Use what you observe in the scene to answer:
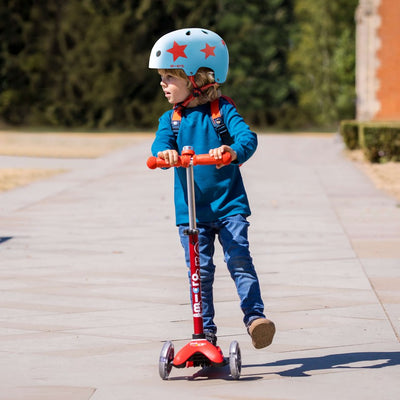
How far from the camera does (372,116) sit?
31016 mm

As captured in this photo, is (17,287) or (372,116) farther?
(372,116)

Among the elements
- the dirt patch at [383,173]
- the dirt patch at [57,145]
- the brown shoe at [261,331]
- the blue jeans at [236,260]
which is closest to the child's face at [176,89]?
the blue jeans at [236,260]

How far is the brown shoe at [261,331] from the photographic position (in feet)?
15.8

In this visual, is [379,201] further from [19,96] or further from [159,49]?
[19,96]

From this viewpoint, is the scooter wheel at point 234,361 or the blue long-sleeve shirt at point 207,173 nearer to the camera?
the scooter wheel at point 234,361

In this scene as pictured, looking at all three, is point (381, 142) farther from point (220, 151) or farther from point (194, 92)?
point (220, 151)

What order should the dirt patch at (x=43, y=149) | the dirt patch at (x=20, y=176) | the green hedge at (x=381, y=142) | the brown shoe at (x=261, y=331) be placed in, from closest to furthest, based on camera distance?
the brown shoe at (x=261, y=331), the dirt patch at (x=20, y=176), the dirt patch at (x=43, y=149), the green hedge at (x=381, y=142)

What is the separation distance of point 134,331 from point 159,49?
185 centimetres

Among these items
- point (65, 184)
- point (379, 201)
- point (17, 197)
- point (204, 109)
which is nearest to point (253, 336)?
point (204, 109)

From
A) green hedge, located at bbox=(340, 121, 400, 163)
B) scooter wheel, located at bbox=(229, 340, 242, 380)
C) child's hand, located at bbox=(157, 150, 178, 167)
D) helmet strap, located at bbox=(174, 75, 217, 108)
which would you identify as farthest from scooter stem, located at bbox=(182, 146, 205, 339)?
green hedge, located at bbox=(340, 121, 400, 163)

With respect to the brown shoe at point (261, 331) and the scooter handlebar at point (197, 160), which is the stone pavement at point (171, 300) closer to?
the brown shoe at point (261, 331)

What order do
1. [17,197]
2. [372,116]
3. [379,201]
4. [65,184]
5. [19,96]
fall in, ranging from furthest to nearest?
[19,96]
[372,116]
[65,184]
[17,197]
[379,201]

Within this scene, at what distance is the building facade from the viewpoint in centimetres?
3002

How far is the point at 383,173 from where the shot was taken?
1820 centimetres
